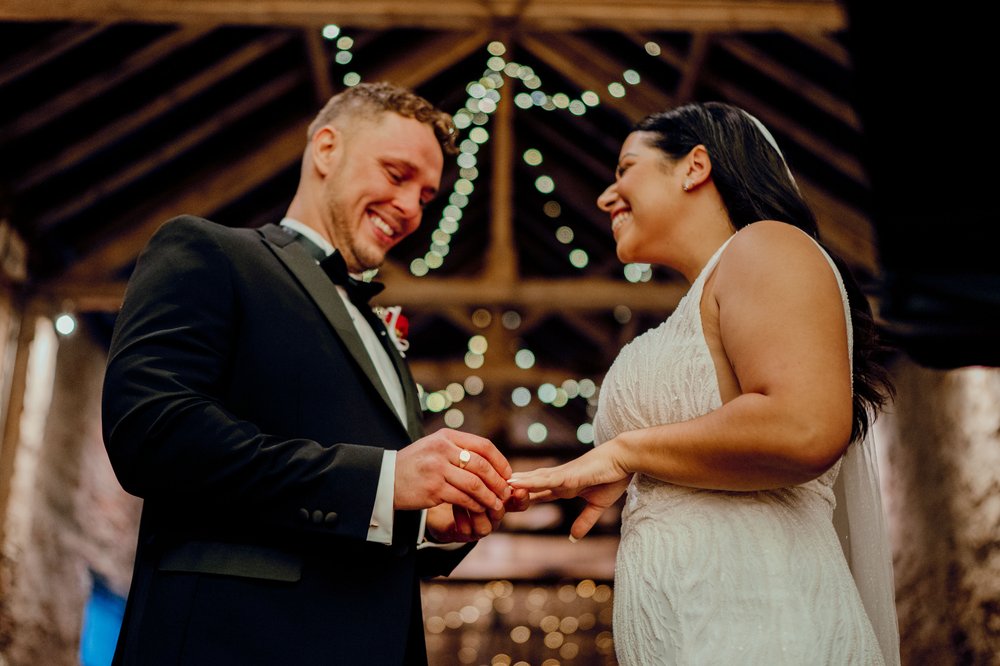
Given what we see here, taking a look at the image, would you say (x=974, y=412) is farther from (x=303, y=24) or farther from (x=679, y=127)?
(x=679, y=127)

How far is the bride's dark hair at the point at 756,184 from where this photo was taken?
1726 mm

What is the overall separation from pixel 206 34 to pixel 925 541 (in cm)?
609

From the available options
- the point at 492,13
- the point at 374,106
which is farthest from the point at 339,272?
the point at 492,13

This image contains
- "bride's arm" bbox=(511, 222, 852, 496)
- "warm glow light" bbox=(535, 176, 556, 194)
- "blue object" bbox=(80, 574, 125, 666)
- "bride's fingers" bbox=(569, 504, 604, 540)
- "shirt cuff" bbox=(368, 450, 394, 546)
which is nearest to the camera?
"bride's arm" bbox=(511, 222, 852, 496)

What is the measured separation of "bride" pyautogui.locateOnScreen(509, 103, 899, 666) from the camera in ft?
4.63

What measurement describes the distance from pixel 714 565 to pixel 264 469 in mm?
672

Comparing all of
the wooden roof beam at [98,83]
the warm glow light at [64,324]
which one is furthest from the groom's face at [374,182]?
the warm glow light at [64,324]

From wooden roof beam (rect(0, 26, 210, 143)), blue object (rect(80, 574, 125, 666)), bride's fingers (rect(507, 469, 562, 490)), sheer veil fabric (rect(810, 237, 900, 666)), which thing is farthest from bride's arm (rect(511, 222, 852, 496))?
blue object (rect(80, 574, 125, 666))

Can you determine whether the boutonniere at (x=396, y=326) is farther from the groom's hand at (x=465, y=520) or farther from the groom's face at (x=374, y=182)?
the groom's hand at (x=465, y=520)

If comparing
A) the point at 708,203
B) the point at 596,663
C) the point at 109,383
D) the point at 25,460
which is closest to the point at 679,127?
the point at 708,203

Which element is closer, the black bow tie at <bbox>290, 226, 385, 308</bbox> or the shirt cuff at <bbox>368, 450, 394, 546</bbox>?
the shirt cuff at <bbox>368, 450, 394, 546</bbox>

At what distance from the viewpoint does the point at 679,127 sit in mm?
1911

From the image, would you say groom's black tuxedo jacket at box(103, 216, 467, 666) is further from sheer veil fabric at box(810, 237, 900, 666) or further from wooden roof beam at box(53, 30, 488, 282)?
wooden roof beam at box(53, 30, 488, 282)

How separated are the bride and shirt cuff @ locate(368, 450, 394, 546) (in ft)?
0.69
